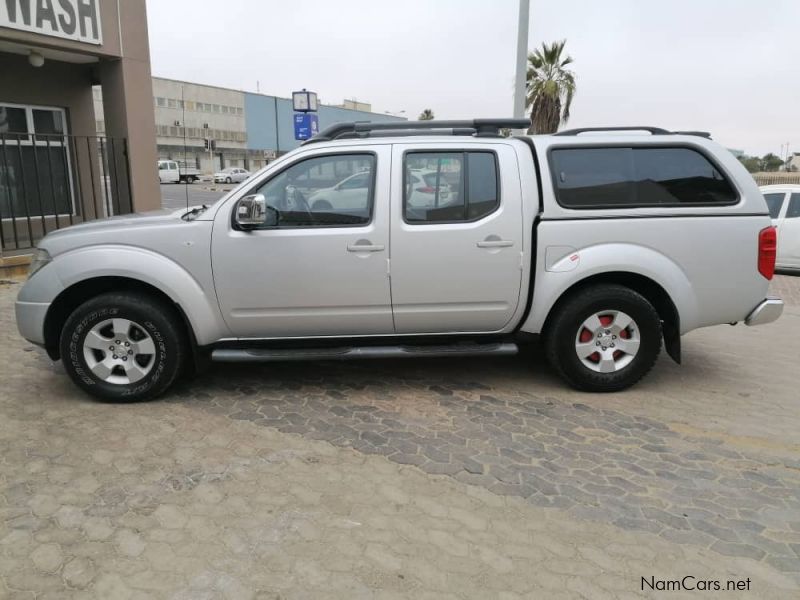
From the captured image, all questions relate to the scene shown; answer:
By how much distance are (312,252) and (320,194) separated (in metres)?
0.44

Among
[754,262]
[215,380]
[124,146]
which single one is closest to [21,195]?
[124,146]

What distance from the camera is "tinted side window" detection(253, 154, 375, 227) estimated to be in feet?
14.0

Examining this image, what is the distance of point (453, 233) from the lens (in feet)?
13.9

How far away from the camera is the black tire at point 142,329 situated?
165 inches

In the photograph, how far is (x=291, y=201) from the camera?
427cm

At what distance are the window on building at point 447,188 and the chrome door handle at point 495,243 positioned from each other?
0.64 feet

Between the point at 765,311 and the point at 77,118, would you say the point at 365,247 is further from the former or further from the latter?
the point at 77,118

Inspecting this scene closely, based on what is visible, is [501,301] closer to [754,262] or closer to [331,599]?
[754,262]

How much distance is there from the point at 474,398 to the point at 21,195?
31.9ft

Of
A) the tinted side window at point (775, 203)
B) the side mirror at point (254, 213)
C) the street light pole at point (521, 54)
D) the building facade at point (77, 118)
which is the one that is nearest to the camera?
the side mirror at point (254, 213)

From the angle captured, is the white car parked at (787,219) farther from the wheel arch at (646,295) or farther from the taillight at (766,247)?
the wheel arch at (646,295)

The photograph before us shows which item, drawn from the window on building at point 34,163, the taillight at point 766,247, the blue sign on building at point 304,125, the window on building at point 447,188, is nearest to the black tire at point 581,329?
the taillight at point 766,247

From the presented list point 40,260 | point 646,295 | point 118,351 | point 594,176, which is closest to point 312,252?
point 118,351

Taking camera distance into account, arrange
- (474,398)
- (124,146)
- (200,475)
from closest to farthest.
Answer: (200,475), (474,398), (124,146)
